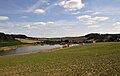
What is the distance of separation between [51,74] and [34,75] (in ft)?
6.02

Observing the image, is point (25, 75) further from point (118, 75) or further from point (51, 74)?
point (118, 75)

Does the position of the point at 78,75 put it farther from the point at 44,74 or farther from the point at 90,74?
the point at 44,74

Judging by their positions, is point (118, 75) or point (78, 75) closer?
point (118, 75)

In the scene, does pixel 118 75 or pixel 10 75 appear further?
pixel 10 75

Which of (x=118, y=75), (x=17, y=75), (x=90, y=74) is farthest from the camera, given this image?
(x=17, y=75)

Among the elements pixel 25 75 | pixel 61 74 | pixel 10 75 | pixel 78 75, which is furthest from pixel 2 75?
pixel 78 75

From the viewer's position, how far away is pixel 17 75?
23.8m

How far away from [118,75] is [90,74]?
110 inches

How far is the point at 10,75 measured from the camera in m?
24.3

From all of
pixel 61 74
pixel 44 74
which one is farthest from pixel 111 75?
pixel 44 74

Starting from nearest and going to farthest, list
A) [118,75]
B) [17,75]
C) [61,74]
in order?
1. [118,75]
2. [61,74]
3. [17,75]

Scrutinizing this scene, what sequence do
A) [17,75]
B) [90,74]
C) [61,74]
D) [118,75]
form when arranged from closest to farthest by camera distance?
1. [118,75]
2. [90,74]
3. [61,74]
4. [17,75]

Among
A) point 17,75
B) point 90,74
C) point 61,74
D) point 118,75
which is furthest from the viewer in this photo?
point 17,75

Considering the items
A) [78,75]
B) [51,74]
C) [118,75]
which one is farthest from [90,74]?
[51,74]
